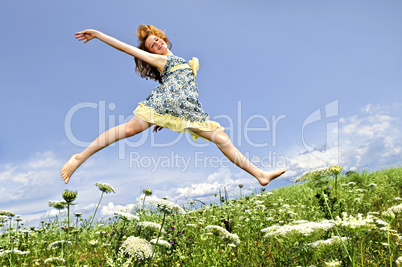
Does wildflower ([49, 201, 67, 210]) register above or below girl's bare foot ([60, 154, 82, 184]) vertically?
below

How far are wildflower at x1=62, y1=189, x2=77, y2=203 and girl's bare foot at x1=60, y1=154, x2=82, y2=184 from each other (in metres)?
1.06

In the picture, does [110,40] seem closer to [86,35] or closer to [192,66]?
[86,35]

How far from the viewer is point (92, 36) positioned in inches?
148

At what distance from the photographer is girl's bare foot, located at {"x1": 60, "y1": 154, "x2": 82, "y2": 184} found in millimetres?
3708

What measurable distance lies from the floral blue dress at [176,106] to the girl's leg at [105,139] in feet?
0.42

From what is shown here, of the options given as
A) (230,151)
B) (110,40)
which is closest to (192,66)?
(110,40)

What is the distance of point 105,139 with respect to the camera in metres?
3.72

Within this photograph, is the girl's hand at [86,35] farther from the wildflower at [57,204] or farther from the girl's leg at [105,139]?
the wildflower at [57,204]

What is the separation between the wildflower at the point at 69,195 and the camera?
106 inches

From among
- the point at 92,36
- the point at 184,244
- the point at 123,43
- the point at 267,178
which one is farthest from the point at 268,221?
the point at 92,36

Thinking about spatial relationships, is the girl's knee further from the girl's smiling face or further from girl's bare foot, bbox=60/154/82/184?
girl's bare foot, bbox=60/154/82/184

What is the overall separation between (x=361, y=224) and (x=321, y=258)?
1.67m

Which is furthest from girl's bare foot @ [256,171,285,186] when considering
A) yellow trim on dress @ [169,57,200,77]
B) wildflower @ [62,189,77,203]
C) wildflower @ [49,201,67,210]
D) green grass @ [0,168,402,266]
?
wildflower @ [49,201,67,210]

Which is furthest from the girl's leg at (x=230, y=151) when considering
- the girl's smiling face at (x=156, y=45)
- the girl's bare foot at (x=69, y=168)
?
the girl's bare foot at (x=69, y=168)
